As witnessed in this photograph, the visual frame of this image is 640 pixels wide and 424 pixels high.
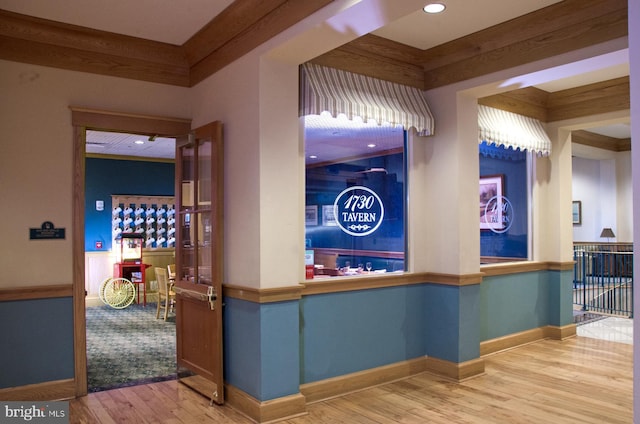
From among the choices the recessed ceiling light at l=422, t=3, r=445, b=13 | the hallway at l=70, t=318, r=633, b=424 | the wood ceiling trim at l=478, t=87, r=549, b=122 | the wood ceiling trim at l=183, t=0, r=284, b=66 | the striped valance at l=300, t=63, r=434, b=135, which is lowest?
the hallway at l=70, t=318, r=633, b=424

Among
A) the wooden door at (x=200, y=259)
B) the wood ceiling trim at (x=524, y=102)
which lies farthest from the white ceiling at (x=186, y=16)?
the wood ceiling trim at (x=524, y=102)

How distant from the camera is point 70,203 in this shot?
4.04 m

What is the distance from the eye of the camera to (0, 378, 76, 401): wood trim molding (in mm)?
3758

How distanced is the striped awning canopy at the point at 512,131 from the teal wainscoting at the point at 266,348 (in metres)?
2.78

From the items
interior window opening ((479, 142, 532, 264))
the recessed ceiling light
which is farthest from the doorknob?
interior window opening ((479, 142, 532, 264))

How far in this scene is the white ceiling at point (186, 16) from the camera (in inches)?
140

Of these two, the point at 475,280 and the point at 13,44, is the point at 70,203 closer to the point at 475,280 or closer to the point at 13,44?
the point at 13,44

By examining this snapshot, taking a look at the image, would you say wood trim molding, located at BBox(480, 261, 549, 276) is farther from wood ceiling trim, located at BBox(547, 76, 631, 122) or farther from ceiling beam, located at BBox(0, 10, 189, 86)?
ceiling beam, located at BBox(0, 10, 189, 86)

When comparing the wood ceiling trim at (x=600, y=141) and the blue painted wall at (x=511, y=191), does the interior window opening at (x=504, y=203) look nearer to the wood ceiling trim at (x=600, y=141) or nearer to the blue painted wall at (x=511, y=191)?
the blue painted wall at (x=511, y=191)

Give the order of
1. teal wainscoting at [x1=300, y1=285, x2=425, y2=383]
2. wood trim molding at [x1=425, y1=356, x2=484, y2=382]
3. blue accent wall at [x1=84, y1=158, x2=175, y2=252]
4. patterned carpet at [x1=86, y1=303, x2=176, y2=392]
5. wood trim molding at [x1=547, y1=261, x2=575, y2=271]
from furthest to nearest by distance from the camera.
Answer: blue accent wall at [x1=84, y1=158, x2=175, y2=252], wood trim molding at [x1=547, y1=261, x2=575, y2=271], patterned carpet at [x1=86, y1=303, x2=176, y2=392], wood trim molding at [x1=425, y1=356, x2=484, y2=382], teal wainscoting at [x1=300, y1=285, x2=425, y2=383]

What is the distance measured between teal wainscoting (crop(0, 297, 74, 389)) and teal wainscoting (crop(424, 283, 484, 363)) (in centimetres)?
311

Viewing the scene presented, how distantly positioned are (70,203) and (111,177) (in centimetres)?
591

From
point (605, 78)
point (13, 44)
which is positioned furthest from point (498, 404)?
point (13, 44)

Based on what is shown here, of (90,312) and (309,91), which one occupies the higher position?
A: (309,91)
